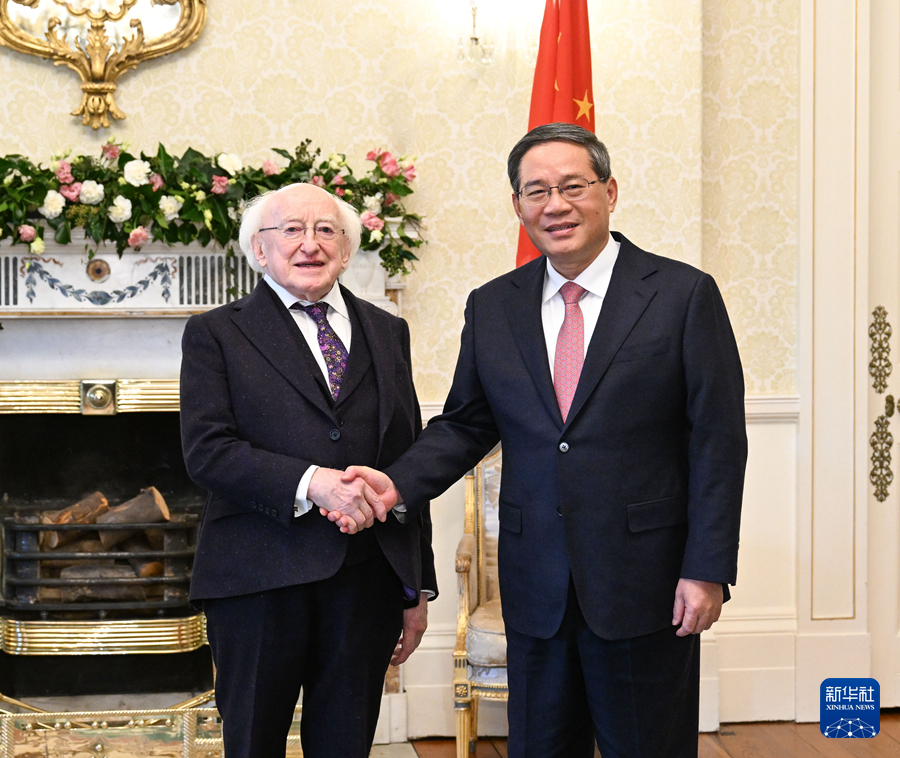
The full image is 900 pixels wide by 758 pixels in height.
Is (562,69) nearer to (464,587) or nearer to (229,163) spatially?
→ (229,163)

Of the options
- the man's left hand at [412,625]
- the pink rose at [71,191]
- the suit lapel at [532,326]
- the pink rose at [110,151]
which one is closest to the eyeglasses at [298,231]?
the suit lapel at [532,326]

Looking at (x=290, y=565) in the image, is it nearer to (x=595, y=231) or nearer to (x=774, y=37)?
(x=595, y=231)

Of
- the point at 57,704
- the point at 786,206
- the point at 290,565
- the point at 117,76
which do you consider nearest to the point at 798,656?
the point at 786,206

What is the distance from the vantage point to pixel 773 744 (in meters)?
3.17

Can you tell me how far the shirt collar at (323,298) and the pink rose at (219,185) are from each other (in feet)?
3.56

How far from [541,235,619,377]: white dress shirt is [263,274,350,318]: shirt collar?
0.42 m

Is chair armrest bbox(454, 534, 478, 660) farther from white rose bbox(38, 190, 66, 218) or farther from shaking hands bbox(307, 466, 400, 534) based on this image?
white rose bbox(38, 190, 66, 218)

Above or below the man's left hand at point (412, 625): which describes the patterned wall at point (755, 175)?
above

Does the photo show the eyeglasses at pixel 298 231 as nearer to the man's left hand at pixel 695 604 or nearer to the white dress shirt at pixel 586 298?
the white dress shirt at pixel 586 298

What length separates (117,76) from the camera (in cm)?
318

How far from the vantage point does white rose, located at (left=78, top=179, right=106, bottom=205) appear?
277 centimetres

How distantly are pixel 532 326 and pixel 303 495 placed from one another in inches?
20.7

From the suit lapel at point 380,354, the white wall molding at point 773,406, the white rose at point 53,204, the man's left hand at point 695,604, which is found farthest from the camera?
the white wall molding at point 773,406

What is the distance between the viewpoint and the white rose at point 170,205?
2.82 meters
